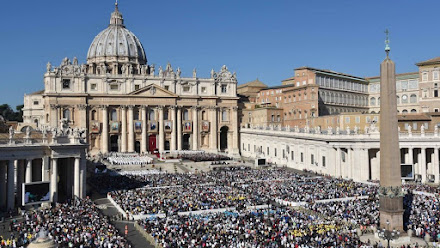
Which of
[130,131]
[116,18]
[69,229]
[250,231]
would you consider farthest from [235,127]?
[69,229]

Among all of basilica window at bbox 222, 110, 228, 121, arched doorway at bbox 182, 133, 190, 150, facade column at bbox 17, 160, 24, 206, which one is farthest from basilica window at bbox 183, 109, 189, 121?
facade column at bbox 17, 160, 24, 206

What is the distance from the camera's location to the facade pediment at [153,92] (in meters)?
80.8

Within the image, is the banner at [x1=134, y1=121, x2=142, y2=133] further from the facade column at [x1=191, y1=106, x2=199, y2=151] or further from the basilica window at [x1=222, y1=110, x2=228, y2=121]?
the basilica window at [x1=222, y1=110, x2=228, y2=121]

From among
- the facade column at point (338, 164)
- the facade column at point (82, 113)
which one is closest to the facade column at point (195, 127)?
the facade column at point (82, 113)

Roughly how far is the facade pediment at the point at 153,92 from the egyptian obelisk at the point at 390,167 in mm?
59174

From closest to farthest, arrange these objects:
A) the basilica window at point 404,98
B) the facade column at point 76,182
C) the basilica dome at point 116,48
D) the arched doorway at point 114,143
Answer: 1. the facade column at point 76,182
2. the basilica window at point 404,98
3. the arched doorway at point 114,143
4. the basilica dome at point 116,48

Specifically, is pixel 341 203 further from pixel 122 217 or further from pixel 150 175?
pixel 150 175

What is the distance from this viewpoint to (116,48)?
341 feet

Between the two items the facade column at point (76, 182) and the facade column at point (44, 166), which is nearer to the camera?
the facade column at point (44, 166)

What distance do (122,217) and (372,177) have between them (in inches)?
1201

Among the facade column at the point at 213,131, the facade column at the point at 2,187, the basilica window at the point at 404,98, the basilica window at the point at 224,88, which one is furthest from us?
the basilica window at the point at 224,88

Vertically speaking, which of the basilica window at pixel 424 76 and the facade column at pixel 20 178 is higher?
the basilica window at pixel 424 76

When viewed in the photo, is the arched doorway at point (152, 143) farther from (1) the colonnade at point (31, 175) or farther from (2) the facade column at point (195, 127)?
(1) the colonnade at point (31, 175)

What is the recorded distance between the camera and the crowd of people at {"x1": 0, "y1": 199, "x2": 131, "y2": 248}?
2339 centimetres
